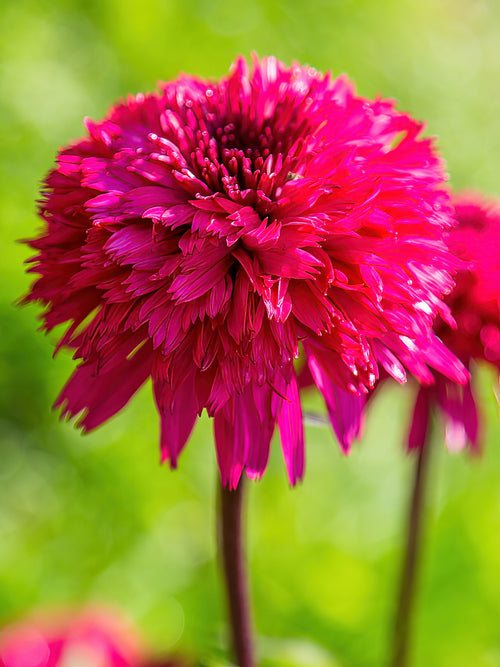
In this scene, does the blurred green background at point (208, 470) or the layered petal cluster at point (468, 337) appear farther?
Answer: the blurred green background at point (208, 470)

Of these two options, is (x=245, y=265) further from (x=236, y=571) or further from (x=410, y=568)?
(x=410, y=568)

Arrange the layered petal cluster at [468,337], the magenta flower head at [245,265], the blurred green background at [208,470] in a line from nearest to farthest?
the magenta flower head at [245,265]
the layered petal cluster at [468,337]
the blurred green background at [208,470]

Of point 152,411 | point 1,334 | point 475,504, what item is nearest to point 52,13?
point 1,334

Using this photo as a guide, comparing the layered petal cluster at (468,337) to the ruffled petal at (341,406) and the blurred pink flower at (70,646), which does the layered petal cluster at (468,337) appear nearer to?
the ruffled petal at (341,406)

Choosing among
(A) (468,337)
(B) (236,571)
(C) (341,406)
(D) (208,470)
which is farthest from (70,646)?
(D) (208,470)

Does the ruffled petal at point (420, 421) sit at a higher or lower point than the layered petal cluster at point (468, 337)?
lower

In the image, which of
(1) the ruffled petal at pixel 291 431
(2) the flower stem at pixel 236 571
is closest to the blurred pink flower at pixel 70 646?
(2) the flower stem at pixel 236 571

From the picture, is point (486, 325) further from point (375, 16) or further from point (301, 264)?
point (375, 16)
